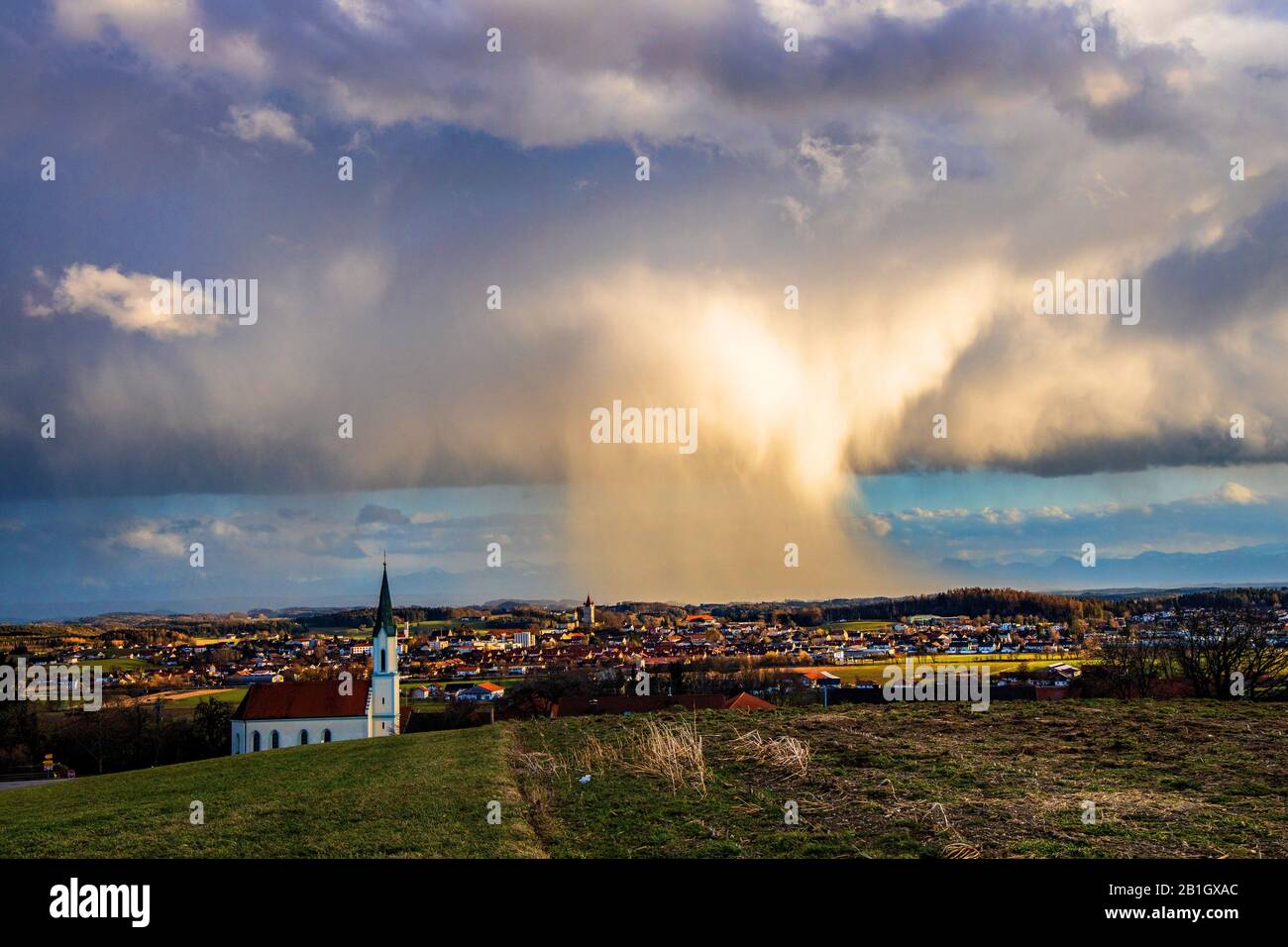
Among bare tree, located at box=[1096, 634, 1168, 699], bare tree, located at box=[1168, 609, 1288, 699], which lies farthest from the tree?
bare tree, located at box=[1168, 609, 1288, 699]

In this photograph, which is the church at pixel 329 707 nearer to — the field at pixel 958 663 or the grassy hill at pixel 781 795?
the field at pixel 958 663

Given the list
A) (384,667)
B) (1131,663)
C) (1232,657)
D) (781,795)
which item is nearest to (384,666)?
(384,667)

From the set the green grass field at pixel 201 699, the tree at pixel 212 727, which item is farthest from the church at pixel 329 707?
the green grass field at pixel 201 699

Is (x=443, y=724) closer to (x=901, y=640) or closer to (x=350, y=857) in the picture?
(x=901, y=640)

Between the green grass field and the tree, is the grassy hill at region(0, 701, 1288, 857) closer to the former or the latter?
the tree

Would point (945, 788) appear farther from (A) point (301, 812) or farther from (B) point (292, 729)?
(B) point (292, 729)
